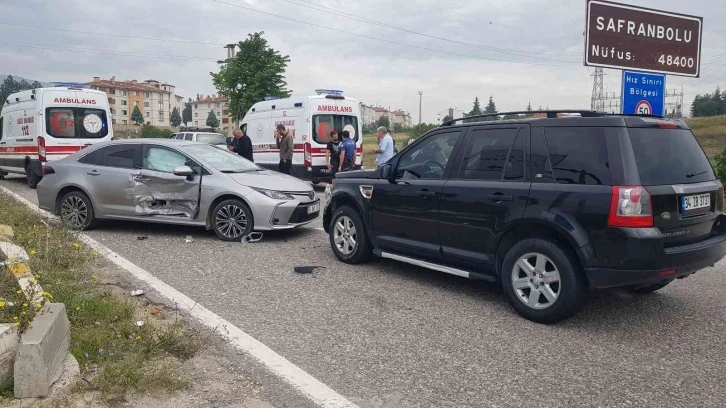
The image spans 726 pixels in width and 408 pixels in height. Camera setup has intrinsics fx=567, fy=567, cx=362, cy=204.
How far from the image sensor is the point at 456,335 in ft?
14.9

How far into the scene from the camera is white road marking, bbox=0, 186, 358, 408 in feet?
11.4

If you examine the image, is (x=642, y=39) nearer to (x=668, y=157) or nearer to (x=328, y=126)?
(x=328, y=126)

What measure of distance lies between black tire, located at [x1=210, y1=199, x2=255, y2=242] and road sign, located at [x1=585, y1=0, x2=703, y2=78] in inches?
285

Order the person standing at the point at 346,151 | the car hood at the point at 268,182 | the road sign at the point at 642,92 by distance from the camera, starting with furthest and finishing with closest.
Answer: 1. the person standing at the point at 346,151
2. the road sign at the point at 642,92
3. the car hood at the point at 268,182

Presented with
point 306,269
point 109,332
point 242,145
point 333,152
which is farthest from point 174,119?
point 109,332

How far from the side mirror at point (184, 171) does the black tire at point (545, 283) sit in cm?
497

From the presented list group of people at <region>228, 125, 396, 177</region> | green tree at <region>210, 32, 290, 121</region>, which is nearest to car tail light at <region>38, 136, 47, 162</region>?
group of people at <region>228, 125, 396, 177</region>

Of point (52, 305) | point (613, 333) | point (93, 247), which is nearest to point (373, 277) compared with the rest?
point (613, 333)

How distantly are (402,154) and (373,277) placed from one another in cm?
140

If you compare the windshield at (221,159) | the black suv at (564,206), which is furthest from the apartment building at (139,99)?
the black suv at (564,206)

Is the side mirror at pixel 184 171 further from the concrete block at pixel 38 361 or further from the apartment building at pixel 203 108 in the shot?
the apartment building at pixel 203 108

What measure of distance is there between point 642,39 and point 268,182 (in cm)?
806

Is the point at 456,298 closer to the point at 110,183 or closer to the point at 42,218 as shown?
the point at 110,183

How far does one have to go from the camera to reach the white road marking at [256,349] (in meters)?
3.48
